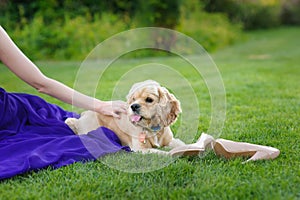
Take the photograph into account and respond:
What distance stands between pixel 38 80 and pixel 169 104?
98cm

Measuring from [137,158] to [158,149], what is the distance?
36cm

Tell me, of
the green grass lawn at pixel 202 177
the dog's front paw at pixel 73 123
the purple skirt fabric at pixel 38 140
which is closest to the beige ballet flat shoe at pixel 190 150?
the green grass lawn at pixel 202 177

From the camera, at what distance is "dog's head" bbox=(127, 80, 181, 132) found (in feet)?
11.0

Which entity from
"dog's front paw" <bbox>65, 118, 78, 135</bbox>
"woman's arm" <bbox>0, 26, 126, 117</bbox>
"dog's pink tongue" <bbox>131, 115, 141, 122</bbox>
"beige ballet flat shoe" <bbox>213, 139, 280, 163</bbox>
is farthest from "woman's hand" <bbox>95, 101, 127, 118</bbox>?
"beige ballet flat shoe" <bbox>213, 139, 280, 163</bbox>

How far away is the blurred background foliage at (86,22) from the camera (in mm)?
10805

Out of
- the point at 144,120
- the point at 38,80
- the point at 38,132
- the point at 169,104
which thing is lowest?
the point at 38,132

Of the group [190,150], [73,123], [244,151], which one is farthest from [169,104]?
[73,123]

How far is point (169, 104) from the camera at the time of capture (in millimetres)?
3463

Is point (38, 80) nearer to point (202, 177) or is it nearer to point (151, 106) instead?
point (151, 106)

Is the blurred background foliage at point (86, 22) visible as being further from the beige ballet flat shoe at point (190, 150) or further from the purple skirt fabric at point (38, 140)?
the beige ballet flat shoe at point (190, 150)

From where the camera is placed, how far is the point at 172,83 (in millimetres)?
3939

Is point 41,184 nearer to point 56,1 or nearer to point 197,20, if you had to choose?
point 56,1

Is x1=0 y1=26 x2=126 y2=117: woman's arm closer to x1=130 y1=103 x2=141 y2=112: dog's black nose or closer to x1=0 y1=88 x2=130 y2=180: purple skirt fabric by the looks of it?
x1=130 y1=103 x2=141 y2=112: dog's black nose

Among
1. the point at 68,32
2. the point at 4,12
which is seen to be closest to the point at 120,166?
the point at 68,32
